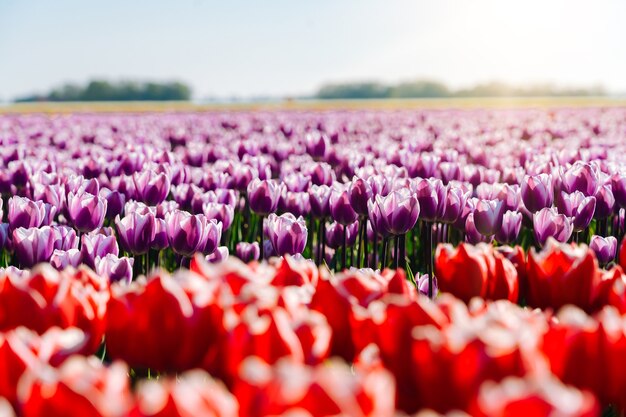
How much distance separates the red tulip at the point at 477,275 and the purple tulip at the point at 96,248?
1670 millimetres

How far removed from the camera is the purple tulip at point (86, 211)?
3738 millimetres

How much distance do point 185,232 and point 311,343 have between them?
203 centimetres

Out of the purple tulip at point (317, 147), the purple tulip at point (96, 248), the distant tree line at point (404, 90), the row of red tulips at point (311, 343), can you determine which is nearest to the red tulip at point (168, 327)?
the row of red tulips at point (311, 343)

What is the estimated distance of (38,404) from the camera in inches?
41.7

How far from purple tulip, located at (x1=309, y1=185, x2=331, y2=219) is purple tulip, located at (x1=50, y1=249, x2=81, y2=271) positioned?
4.87ft

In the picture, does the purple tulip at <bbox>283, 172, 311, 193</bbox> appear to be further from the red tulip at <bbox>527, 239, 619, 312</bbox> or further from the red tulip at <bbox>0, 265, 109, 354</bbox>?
the red tulip at <bbox>0, 265, 109, 354</bbox>

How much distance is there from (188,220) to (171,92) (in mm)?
99515

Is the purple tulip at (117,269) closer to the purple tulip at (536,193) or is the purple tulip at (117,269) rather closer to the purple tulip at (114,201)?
the purple tulip at (114,201)

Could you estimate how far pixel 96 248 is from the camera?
316 cm

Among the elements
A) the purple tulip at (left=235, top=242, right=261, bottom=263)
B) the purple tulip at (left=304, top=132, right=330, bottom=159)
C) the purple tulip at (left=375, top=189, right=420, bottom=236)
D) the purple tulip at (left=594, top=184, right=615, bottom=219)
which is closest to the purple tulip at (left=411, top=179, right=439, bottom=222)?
the purple tulip at (left=375, top=189, right=420, bottom=236)

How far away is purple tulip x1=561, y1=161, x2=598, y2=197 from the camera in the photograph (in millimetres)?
4023

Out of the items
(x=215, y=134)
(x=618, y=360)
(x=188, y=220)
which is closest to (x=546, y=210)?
(x=188, y=220)

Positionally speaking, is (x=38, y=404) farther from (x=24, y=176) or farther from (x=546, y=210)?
(x=24, y=176)

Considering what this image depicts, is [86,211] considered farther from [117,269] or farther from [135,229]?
[117,269]
